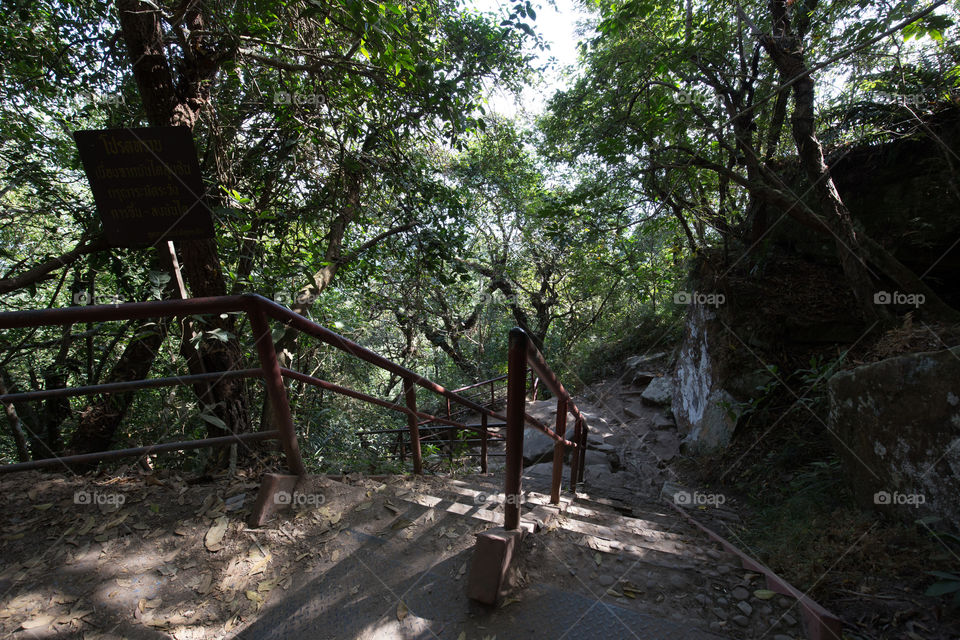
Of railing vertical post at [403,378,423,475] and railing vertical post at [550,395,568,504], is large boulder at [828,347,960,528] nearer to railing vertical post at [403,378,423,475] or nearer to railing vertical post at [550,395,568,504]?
railing vertical post at [550,395,568,504]

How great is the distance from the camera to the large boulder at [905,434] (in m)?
2.21

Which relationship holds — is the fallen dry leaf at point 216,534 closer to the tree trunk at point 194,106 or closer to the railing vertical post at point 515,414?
the tree trunk at point 194,106

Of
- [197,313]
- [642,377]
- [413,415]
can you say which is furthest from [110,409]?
[642,377]

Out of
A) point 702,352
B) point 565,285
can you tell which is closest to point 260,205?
point 702,352

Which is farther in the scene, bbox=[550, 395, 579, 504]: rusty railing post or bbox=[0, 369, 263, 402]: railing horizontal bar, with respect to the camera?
bbox=[550, 395, 579, 504]: rusty railing post

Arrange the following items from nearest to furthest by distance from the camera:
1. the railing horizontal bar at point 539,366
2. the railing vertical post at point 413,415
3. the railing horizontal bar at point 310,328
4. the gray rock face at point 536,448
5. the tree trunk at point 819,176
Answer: the railing horizontal bar at point 539,366 → the railing horizontal bar at point 310,328 → the railing vertical post at point 413,415 → the tree trunk at point 819,176 → the gray rock face at point 536,448

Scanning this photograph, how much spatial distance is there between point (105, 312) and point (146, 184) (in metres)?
1.05

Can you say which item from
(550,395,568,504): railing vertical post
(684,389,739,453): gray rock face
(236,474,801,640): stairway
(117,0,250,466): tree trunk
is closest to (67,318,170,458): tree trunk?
(117,0,250,466): tree trunk

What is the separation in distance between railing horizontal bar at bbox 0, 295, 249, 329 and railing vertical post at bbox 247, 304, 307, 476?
0.53 feet

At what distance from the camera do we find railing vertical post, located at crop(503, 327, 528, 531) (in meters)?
1.67

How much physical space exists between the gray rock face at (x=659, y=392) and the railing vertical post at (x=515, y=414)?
650cm

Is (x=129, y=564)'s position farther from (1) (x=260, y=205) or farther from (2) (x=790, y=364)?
(2) (x=790, y=364)

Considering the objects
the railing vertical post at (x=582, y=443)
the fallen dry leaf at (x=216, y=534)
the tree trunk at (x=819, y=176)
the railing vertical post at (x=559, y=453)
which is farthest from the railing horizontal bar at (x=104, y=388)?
the tree trunk at (x=819, y=176)

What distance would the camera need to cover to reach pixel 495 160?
8.97 meters
